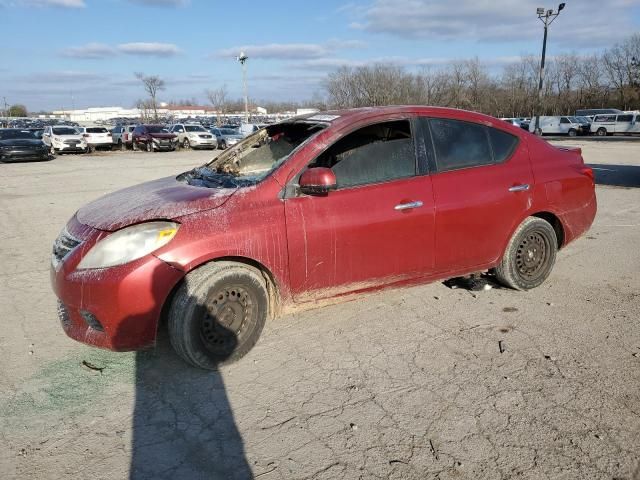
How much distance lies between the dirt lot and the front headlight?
820 mm

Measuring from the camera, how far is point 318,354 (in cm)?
362

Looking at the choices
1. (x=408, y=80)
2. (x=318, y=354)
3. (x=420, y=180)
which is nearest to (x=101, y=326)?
(x=318, y=354)

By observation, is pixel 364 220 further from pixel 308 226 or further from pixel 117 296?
pixel 117 296

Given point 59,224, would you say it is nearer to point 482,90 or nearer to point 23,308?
point 23,308

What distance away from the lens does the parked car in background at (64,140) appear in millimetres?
27625

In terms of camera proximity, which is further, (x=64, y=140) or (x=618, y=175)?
(x=64, y=140)

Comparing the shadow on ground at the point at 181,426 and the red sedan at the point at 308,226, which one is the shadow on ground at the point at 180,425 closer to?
the shadow on ground at the point at 181,426

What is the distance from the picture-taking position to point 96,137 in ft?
99.6

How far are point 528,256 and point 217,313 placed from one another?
9.55 ft

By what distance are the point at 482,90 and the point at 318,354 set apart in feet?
238

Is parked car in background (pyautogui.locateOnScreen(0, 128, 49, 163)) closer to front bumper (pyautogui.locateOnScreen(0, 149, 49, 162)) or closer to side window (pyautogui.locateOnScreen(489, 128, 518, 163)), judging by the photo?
front bumper (pyautogui.locateOnScreen(0, 149, 49, 162))

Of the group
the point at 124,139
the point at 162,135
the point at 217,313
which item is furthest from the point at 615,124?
the point at 217,313

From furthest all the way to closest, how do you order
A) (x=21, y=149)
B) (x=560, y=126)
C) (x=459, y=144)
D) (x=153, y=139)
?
(x=560, y=126) < (x=153, y=139) < (x=21, y=149) < (x=459, y=144)

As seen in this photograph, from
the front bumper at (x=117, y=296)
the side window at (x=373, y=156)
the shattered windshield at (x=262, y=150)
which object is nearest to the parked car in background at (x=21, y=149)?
the shattered windshield at (x=262, y=150)
